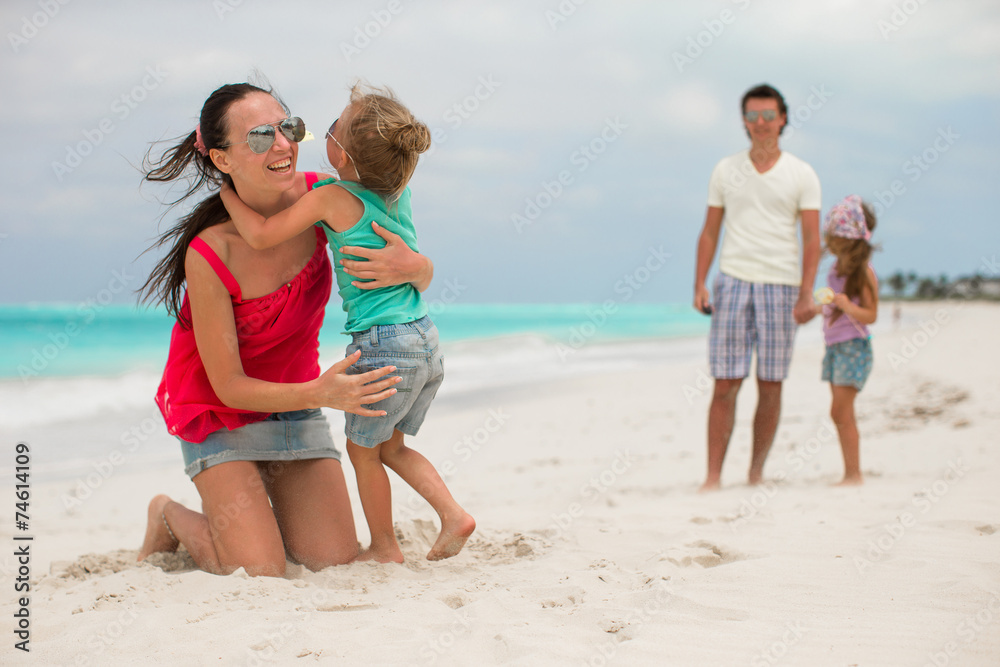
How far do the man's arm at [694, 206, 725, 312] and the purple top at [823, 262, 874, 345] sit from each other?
737 millimetres

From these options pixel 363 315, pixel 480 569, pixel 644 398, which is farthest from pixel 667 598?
pixel 644 398

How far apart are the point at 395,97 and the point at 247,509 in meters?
1.61

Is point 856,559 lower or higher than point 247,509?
lower

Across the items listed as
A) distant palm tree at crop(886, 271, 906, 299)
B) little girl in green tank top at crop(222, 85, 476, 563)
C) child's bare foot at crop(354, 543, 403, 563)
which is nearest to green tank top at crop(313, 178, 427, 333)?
little girl in green tank top at crop(222, 85, 476, 563)

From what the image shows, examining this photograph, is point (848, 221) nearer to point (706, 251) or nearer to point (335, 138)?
point (706, 251)

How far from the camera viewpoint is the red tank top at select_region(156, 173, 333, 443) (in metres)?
2.75

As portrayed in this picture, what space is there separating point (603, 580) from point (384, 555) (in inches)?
34.2

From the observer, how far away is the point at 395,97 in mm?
2658

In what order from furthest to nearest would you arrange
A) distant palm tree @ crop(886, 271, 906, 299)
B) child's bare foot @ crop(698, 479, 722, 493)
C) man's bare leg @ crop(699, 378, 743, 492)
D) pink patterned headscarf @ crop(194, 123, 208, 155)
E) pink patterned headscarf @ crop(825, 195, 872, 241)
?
distant palm tree @ crop(886, 271, 906, 299)
pink patterned headscarf @ crop(825, 195, 872, 241)
man's bare leg @ crop(699, 378, 743, 492)
child's bare foot @ crop(698, 479, 722, 493)
pink patterned headscarf @ crop(194, 123, 208, 155)

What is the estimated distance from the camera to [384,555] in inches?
111

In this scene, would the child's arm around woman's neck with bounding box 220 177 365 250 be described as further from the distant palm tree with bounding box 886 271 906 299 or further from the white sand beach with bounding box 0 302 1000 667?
the distant palm tree with bounding box 886 271 906 299

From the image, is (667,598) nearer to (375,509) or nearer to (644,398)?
(375,509)

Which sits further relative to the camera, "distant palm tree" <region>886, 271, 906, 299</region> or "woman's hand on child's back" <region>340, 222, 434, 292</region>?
"distant palm tree" <region>886, 271, 906, 299</region>

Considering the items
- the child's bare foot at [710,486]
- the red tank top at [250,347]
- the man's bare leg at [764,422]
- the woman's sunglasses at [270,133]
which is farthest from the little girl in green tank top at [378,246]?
the man's bare leg at [764,422]
